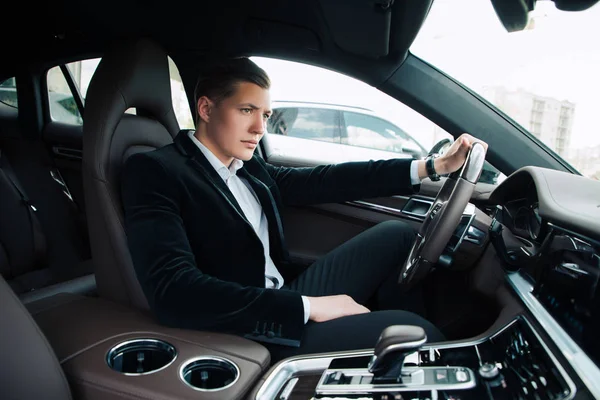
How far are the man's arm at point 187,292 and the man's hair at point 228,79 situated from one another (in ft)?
1.42

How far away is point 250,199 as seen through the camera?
71.1 inches

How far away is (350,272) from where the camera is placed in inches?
71.3

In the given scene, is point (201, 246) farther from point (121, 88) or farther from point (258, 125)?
point (121, 88)

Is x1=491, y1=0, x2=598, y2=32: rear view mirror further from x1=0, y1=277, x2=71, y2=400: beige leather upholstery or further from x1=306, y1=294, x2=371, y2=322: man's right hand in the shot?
x1=0, y1=277, x2=71, y2=400: beige leather upholstery

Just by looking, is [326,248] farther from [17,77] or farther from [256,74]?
[17,77]

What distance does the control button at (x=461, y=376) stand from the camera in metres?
1.09

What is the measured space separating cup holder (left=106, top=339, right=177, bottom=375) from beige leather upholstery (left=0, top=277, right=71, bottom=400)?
0.17 metres

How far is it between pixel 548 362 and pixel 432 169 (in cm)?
85

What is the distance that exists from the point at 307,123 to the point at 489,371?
94.9 inches

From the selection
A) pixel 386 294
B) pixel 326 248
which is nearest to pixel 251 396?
pixel 386 294

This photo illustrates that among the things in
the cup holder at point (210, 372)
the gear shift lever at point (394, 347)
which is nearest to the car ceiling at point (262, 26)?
the gear shift lever at point (394, 347)

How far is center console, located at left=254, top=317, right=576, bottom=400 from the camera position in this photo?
1.02 meters

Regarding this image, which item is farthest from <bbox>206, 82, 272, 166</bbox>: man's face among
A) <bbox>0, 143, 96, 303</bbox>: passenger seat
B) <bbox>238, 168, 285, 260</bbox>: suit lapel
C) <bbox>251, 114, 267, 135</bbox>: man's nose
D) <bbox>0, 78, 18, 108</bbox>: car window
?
<bbox>0, 78, 18, 108</bbox>: car window

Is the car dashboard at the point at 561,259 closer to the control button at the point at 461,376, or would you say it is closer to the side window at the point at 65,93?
the control button at the point at 461,376
